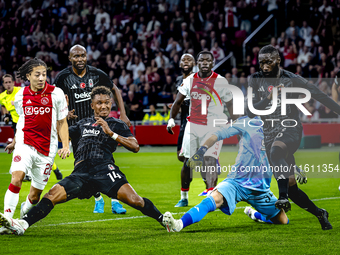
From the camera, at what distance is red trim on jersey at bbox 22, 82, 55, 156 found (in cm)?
618

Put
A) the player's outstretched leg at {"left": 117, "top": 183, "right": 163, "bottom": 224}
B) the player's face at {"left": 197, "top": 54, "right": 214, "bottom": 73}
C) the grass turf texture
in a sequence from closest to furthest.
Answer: the grass turf texture, the player's outstretched leg at {"left": 117, "top": 183, "right": 163, "bottom": 224}, the player's face at {"left": 197, "top": 54, "right": 214, "bottom": 73}

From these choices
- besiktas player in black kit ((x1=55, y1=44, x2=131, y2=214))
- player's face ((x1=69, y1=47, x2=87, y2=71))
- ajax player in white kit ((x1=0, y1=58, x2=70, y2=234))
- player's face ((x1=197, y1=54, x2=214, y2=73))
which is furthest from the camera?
player's face ((x1=197, y1=54, x2=214, y2=73))

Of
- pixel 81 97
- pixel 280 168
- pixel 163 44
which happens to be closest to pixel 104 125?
pixel 81 97

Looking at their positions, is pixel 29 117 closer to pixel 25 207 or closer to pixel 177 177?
pixel 25 207

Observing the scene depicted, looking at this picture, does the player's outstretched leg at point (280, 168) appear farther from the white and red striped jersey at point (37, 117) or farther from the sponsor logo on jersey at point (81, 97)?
the sponsor logo on jersey at point (81, 97)

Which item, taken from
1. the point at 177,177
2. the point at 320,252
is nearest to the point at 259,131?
the point at 320,252

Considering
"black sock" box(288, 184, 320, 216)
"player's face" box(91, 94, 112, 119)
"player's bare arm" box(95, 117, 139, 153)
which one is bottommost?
"black sock" box(288, 184, 320, 216)

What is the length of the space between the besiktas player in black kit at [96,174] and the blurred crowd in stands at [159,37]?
12.3 m

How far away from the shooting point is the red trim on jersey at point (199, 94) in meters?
7.93

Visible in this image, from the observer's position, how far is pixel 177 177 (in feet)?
36.8

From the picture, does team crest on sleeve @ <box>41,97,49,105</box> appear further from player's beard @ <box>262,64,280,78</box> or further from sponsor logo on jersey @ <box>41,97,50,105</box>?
player's beard @ <box>262,64,280,78</box>

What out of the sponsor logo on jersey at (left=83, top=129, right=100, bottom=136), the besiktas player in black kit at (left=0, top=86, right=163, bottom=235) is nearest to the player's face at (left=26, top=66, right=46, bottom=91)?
the besiktas player in black kit at (left=0, top=86, right=163, bottom=235)

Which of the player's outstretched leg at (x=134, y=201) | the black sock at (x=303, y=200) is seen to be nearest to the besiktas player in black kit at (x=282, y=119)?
the black sock at (x=303, y=200)

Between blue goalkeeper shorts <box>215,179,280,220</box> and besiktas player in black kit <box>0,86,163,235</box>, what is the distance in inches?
29.6
